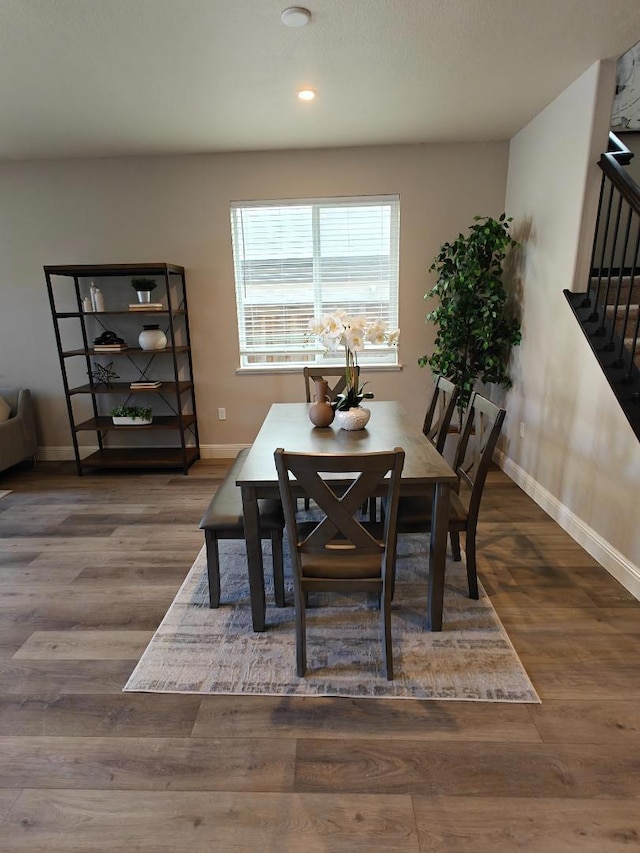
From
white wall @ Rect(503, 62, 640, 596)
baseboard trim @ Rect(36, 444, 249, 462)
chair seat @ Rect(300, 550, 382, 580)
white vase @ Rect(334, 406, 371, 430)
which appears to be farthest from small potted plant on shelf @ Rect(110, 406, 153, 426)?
white wall @ Rect(503, 62, 640, 596)

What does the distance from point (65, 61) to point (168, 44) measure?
22.8 inches

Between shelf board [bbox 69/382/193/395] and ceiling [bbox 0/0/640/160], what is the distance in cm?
187

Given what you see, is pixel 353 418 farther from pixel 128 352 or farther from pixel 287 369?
pixel 128 352

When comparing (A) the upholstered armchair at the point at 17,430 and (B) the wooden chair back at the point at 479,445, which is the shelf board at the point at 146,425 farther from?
(B) the wooden chair back at the point at 479,445

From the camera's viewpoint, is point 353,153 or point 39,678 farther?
point 353,153

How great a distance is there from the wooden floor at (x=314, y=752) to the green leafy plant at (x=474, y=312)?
1.77 metres

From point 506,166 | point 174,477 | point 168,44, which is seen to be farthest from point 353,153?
point 174,477

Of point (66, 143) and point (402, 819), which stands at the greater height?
point (66, 143)

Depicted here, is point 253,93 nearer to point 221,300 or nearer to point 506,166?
point 221,300

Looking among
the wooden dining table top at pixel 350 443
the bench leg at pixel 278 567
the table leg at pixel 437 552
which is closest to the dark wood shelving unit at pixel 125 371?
the wooden dining table top at pixel 350 443

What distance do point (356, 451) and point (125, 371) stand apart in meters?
2.97

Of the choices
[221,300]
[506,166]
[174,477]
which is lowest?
[174,477]

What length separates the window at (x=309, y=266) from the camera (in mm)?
3793

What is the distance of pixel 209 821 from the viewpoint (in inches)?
48.9
